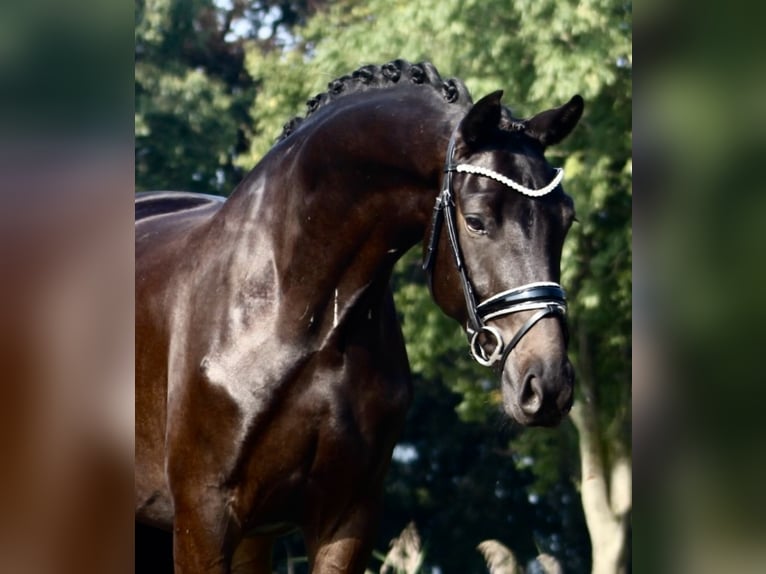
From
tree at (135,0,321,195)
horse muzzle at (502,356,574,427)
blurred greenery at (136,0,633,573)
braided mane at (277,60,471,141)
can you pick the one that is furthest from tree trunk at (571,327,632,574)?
horse muzzle at (502,356,574,427)

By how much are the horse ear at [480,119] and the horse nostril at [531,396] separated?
0.65 metres

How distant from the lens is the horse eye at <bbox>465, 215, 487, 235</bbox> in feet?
11.2

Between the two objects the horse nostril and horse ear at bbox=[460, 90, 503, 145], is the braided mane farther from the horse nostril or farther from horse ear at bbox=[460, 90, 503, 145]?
the horse nostril

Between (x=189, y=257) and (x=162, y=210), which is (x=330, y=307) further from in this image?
(x=162, y=210)

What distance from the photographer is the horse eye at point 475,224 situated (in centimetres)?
343

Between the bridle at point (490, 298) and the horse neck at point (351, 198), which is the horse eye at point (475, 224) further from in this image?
the horse neck at point (351, 198)

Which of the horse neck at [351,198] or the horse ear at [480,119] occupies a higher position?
the horse ear at [480,119]

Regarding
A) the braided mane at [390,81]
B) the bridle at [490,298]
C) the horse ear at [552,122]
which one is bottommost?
the bridle at [490,298]

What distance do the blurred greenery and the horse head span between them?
779 cm

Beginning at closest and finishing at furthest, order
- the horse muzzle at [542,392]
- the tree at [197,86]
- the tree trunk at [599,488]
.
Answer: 1. the horse muzzle at [542,392]
2. the tree trunk at [599,488]
3. the tree at [197,86]
